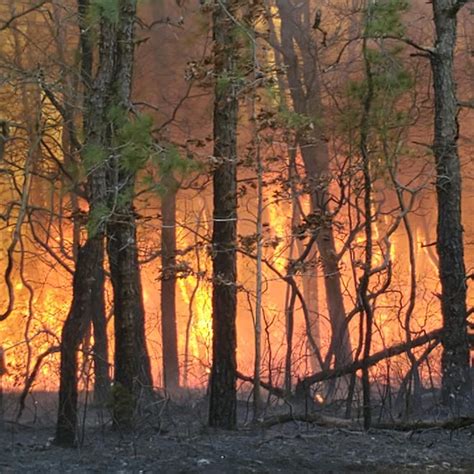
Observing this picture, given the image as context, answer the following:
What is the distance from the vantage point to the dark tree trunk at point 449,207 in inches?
455

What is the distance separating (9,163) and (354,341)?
12.3 metres

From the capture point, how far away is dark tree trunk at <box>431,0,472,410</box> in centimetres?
1155

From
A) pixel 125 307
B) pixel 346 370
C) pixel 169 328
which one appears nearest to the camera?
pixel 125 307

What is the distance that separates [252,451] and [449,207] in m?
5.96

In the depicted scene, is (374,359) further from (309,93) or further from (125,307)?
(309,93)

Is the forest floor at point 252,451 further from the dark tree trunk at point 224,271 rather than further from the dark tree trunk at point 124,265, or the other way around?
the dark tree trunk at point 124,265

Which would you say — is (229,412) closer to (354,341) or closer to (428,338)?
(428,338)

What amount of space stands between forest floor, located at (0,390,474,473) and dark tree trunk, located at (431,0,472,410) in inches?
123

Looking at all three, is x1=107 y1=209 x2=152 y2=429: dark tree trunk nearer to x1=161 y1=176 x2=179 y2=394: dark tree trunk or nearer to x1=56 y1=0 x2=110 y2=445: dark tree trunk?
x1=56 y1=0 x2=110 y2=445: dark tree trunk

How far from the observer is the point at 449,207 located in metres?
11.7

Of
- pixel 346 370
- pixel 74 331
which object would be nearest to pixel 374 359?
pixel 346 370

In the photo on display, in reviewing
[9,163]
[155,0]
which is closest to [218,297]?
[155,0]

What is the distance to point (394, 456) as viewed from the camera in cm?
735

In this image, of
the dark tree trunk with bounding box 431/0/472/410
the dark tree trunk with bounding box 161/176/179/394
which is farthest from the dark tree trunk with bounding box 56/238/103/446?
the dark tree trunk with bounding box 161/176/179/394
